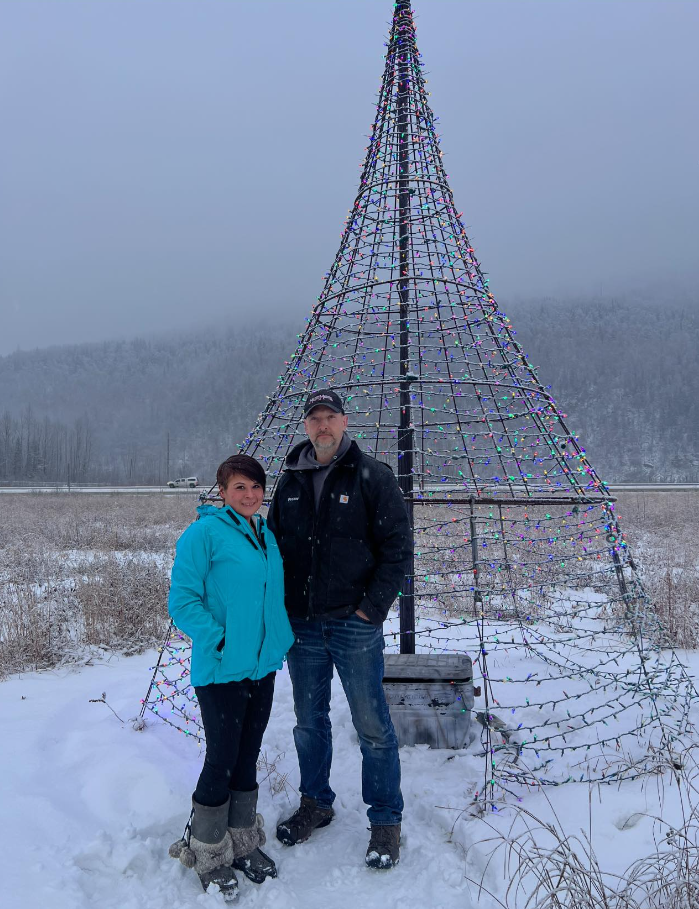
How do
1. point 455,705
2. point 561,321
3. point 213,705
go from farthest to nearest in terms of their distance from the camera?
1. point 561,321
2. point 455,705
3. point 213,705

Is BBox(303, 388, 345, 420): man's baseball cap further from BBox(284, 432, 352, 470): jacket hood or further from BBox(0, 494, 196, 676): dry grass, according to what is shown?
BBox(0, 494, 196, 676): dry grass

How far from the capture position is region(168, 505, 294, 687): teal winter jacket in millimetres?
2234

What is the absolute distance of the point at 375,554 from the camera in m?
2.58

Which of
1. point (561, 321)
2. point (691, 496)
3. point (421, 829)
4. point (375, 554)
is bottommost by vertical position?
point (691, 496)

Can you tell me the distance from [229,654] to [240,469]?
2.58 ft

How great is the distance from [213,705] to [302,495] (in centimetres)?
98

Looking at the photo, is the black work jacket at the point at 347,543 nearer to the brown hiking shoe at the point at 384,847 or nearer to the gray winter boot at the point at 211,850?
the gray winter boot at the point at 211,850

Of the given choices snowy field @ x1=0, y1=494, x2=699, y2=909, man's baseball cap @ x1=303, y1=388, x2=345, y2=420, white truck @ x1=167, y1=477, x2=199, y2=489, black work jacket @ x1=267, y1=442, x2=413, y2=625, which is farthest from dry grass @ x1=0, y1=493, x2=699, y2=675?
white truck @ x1=167, y1=477, x2=199, y2=489

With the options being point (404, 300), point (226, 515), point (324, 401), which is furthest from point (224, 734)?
point (404, 300)

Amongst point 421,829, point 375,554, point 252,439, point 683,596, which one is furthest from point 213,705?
point 683,596

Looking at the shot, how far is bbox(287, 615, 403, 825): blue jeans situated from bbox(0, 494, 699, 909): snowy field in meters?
0.31

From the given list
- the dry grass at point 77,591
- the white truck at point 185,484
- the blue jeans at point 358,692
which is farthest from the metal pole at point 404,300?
the white truck at point 185,484

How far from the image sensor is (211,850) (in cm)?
230

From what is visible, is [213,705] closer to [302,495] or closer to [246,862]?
[246,862]
